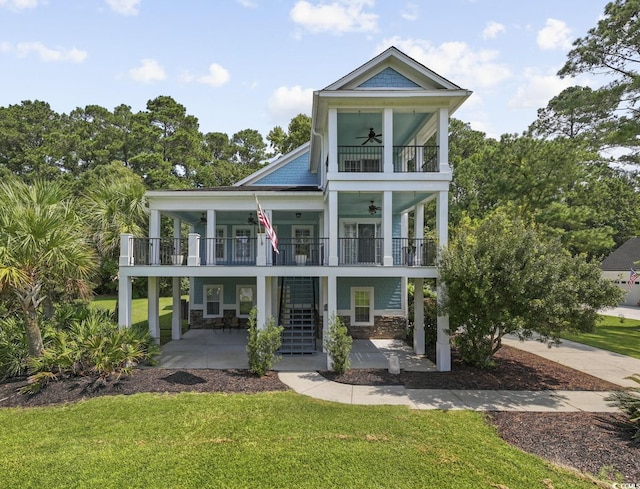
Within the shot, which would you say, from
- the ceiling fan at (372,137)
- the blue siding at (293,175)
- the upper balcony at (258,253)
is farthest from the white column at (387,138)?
the blue siding at (293,175)

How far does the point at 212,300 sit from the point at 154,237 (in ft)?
18.2

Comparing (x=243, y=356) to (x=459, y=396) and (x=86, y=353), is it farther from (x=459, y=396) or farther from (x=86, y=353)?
(x=459, y=396)

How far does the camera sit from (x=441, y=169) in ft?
35.3

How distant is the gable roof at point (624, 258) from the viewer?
3122 cm

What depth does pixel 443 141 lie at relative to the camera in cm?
1067

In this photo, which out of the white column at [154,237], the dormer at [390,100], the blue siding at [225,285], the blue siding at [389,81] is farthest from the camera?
the blue siding at [225,285]

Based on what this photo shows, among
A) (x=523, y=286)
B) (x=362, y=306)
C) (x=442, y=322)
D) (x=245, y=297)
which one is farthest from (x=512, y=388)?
(x=245, y=297)

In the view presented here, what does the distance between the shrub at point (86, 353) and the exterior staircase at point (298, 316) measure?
4.99 meters

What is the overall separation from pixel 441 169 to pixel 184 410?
387 inches

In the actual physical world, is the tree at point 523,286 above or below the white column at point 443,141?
below

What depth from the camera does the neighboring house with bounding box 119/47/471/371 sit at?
10.7m

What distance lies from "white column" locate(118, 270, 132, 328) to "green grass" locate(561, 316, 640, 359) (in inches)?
629

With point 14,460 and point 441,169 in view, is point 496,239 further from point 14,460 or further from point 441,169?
point 14,460

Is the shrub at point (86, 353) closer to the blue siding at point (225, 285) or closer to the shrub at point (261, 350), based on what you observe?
the shrub at point (261, 350)
